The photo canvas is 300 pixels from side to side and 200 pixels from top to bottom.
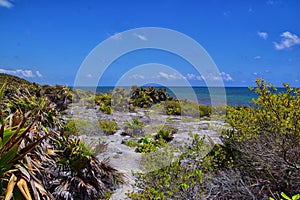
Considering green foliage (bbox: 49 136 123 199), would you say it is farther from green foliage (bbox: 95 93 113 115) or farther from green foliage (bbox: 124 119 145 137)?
green foliage (bbox: 95 93 113 115)

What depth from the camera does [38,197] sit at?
2.61 meters

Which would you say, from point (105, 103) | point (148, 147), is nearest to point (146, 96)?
point (105, 103)

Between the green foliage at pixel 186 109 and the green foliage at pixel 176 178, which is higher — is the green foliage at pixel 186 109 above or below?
above

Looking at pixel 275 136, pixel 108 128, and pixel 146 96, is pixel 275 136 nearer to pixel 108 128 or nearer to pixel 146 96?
pixel 108 128

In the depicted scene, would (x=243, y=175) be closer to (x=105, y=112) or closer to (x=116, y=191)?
(x=116, y=191)

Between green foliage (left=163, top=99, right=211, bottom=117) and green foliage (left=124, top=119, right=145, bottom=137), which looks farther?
green foliage (left=163, top=99, right=211, bottom=117)

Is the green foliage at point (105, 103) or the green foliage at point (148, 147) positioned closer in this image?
the green foliage at point (148, 147)

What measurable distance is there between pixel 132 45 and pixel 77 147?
16.5 ft

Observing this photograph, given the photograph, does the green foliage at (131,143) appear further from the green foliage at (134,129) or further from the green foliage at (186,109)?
the green foliage at (186,109)

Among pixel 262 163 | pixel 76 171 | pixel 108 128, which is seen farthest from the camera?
pixel 108 128

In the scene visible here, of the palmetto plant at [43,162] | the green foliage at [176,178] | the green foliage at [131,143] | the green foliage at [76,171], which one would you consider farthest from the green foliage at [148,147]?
the green foliage at [76,171]

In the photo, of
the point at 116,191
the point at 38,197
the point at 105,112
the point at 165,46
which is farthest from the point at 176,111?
the point at 38,197

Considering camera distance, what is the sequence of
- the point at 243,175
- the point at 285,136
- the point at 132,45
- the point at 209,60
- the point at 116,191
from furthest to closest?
1. the point at 132,45
2. the point at 209,60
3. the point at 116,191
4. the point at 243,175
5. the point at 285,136

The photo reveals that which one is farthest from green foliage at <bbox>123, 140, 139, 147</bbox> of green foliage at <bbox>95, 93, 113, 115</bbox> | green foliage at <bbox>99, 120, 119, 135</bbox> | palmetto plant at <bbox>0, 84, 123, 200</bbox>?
green foliage at <bbox>95, 93, 113, 115</bbox>
